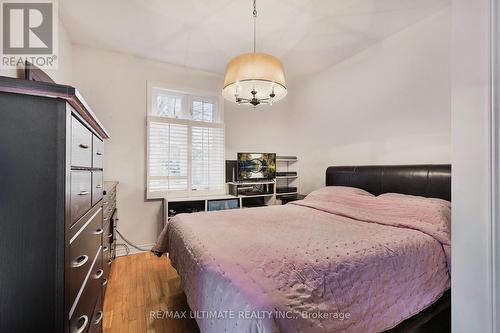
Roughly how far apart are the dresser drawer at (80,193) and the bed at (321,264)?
2.06 ft

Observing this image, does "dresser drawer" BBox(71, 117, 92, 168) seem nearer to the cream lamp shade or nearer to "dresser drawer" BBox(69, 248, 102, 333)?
"dresser drawer" BBox(69, 248, 102, 333)

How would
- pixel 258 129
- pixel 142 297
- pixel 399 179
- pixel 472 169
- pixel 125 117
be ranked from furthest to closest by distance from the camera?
1. pixel 258 129
2. pixel 125 117
3. pixel 399 179
4. pixel 142 297
5. pixel 472 169

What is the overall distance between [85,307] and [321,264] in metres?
1.10

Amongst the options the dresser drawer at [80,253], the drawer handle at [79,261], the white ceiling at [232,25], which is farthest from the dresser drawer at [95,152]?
the white ceiling at [232,25]

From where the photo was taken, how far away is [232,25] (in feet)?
8.12

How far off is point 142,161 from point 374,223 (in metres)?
2.94

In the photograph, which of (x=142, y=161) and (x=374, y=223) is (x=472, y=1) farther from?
(x=142, y=161)

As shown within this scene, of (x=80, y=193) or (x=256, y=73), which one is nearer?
(x=80, y=193)

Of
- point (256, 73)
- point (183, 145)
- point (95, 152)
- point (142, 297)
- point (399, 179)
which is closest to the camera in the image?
point (95, 152)

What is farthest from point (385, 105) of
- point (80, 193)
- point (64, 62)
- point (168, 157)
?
point (64, 62)

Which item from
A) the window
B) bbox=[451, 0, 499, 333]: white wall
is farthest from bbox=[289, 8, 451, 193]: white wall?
bbox=[451, 0, 499, 333]: white wall

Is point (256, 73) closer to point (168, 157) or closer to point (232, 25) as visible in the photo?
point (232, 25)

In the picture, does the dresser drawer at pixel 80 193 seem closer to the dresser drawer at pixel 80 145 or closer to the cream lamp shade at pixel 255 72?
the dresser drawer at pixel 80 145

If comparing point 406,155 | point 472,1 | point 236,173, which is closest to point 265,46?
point 236,173
